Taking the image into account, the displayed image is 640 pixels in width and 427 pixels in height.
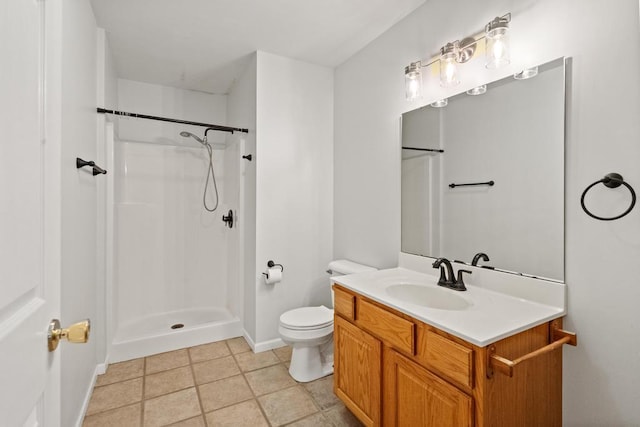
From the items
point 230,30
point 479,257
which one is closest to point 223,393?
point 479,257

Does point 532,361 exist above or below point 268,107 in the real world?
below

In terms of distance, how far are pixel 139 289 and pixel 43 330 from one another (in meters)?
2.95

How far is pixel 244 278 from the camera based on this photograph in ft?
9.66

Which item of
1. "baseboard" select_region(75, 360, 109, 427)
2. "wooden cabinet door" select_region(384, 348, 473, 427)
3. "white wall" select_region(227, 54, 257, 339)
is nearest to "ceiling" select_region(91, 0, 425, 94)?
"white wall" select_region(227, 54, 257, 339)

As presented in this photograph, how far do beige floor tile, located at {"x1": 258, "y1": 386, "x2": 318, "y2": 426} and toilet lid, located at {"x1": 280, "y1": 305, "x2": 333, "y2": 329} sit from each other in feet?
1.39

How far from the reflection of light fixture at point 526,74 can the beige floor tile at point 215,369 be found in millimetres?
2588

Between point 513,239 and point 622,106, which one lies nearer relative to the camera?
point 622,106

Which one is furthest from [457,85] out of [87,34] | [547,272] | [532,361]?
[87,34]

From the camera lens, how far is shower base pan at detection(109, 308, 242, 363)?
2539 millimetres

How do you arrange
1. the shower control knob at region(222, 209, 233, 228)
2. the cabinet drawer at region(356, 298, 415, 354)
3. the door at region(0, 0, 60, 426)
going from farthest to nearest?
the shower control knob at region(222, 209, 233, 228) → the cabinet drawer at region(356, 298, 415, 354) → the door at region(0, 0, 60, 426)

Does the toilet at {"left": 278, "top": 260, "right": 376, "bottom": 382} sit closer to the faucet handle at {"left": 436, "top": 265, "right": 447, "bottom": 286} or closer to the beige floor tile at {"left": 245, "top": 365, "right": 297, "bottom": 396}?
the beige floor tile at {"left": 245, "top": 365, "right": 297, "bottom": 396}

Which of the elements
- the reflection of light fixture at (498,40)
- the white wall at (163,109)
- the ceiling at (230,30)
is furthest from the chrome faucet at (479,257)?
the white wall at (163,109)

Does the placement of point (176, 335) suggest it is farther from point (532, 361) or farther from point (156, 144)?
point (532, 361)

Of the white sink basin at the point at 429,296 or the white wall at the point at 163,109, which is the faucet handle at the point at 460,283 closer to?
the white sink basin at the point at 429,296
